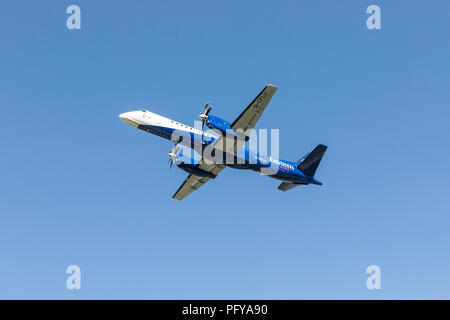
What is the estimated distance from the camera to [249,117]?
155 feet

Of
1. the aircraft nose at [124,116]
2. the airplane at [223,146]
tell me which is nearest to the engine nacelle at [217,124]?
the airplane at [223,146]

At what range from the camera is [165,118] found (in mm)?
50688

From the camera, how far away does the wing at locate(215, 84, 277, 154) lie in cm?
4603

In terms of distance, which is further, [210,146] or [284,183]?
[284,183]

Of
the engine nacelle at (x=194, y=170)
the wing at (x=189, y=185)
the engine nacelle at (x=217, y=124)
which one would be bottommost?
the wing at (x=189, y=185)

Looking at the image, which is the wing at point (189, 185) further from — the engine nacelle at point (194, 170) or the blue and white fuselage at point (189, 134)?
the blue and white fuselage at point (189, 134)

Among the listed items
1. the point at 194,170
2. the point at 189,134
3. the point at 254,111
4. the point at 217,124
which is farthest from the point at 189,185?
the point at 254,111

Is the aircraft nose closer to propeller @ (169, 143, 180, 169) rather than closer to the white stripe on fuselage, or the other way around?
the white stripe on fuselage

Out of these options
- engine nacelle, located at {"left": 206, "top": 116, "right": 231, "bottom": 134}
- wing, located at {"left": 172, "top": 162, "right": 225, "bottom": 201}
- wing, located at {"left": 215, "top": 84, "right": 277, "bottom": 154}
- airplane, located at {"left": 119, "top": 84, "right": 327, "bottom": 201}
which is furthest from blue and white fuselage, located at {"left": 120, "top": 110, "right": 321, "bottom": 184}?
wing, located at {"left": 172, "top": 162, "right": 225, "bottom": 201}

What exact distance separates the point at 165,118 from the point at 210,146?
5500 millimetres

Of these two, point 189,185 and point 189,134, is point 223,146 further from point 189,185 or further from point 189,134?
point 189,185

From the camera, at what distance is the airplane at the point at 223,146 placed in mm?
47656
